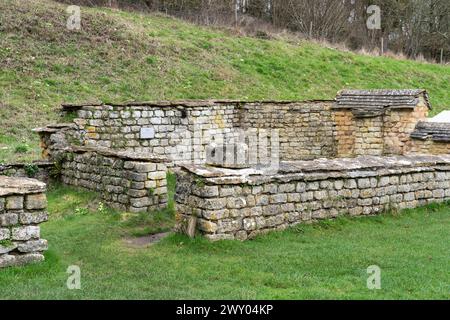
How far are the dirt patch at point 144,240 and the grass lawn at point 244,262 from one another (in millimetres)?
156

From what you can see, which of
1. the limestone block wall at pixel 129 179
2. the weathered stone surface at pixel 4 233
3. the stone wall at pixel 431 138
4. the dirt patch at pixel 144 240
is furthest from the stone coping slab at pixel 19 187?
the stone wall at pixel 431 138

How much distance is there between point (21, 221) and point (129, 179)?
3.68 m

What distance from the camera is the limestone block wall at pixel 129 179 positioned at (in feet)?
34.9

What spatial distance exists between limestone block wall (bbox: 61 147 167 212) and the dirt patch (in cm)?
115

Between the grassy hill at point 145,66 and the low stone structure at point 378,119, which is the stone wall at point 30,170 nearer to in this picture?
the grassy hill at point 145,66

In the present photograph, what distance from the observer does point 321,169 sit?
32.0 feet

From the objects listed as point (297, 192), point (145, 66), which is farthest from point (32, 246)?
point (145, 66)

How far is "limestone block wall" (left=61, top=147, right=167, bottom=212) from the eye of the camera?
10.6 m

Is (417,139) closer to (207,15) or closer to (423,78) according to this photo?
(423,78)

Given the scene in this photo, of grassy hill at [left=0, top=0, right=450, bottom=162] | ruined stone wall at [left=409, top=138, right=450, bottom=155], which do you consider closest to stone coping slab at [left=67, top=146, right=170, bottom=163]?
grassy hill at [left=0, top=0, right=450, bottom=162]

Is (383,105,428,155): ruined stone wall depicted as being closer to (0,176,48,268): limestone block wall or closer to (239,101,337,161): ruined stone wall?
(239,101,337,161): ruined stone wall

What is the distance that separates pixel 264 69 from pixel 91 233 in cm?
1945

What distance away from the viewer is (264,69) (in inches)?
1088

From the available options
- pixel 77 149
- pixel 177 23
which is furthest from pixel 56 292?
pixel 177 23
